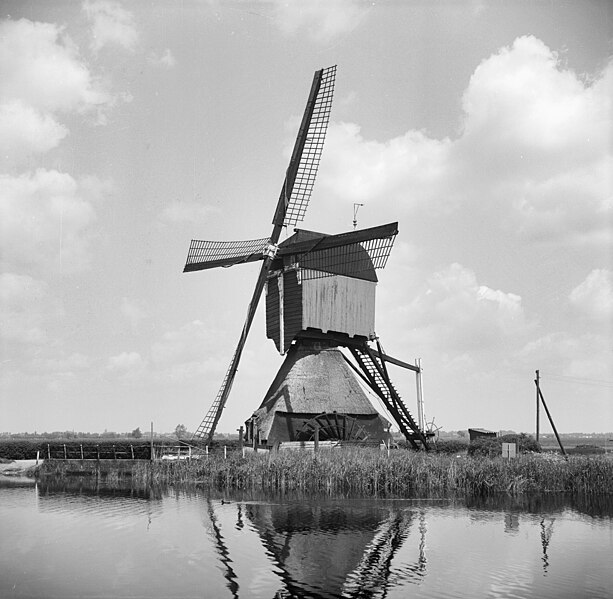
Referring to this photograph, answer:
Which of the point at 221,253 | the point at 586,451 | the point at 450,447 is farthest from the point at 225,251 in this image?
the point at 586,451

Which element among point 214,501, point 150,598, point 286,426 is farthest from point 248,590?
point 286,426

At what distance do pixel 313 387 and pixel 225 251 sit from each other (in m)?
7.47

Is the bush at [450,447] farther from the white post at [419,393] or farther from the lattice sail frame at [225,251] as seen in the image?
the lattice sail frame at [225,251]

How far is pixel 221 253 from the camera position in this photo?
1293 inches

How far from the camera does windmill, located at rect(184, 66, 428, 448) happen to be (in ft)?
98.7

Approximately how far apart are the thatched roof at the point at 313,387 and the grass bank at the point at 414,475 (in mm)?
4559

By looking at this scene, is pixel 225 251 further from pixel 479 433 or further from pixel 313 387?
pixel 479 433

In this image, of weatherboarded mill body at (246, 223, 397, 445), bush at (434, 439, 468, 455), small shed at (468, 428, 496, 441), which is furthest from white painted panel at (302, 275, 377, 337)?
small shed at (468, 428, 496, 441)

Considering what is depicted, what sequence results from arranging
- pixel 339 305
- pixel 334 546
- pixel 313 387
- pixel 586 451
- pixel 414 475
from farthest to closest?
pixel 586 451, pixel 339 305, pixel 313 387, pixel 414 475, pixel 334 546

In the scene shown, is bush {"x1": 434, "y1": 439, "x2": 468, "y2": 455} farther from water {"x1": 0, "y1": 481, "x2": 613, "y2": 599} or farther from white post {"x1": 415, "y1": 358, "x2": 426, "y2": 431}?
water {"x1": 0, "y1": 481, "x2": 613, "y2": 599}

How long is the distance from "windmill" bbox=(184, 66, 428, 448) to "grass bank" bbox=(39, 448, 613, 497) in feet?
14.2

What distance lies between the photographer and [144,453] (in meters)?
30.5

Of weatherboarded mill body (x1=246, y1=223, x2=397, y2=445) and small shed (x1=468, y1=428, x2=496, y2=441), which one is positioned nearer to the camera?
weatherboarded mill body (x1=246, y1=223, x2=397, y2=445)

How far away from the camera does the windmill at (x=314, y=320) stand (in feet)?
98.7
